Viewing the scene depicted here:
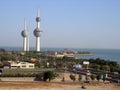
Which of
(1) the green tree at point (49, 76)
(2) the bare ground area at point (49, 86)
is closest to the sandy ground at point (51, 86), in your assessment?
(2) the bare ground area at point (49, 86)

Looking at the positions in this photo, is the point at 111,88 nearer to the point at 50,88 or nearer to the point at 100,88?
the point at 100,88

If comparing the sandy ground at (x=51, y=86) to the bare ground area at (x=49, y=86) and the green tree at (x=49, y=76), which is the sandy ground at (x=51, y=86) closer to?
the bare ground area at (x=49, y=86)

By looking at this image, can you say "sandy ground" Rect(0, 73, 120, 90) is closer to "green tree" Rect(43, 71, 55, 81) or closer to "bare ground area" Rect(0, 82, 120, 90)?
"bare ground area" Rect(0, 82, 120, 90)

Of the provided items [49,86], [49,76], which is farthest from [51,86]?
[49,76]

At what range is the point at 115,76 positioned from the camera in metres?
35.9

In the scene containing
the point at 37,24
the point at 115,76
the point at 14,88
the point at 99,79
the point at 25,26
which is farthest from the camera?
the point at 25,26

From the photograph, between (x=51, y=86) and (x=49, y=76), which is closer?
(x=51, y=86)

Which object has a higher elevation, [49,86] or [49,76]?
[49,76]

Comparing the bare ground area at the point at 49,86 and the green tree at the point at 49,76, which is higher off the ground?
the green tree at the point at 49,76

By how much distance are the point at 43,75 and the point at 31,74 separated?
1.64 meters

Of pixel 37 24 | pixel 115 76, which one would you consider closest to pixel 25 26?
pixel 37 24

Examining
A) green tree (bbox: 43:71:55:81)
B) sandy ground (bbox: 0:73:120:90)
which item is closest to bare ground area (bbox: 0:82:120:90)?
sandy ground (bbox: 0:73:120:90)

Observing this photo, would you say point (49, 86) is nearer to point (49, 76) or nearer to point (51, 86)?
point (51, 86)

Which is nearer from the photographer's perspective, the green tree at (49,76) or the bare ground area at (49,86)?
the bare ground area at (49,86)
